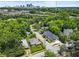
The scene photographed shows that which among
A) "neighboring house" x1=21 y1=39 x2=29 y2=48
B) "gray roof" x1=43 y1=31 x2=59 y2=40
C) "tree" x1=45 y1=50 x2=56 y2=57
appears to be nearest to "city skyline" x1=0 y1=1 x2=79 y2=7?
"gray roof" x1=43 y1=31 x2=59 y2=40

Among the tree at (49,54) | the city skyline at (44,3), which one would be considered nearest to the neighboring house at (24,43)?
the tree at (49,54)

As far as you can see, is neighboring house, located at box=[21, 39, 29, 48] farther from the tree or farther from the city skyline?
the city skyline

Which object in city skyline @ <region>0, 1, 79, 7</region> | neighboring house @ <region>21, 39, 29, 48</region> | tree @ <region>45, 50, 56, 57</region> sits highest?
city skyline @ <region>0, 1, 79, 7</region>

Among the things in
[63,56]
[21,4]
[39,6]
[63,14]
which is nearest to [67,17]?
[63,14]

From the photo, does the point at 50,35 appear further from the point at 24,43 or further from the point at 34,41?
the point at 24,43

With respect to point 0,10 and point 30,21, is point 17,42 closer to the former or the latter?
point 30,21

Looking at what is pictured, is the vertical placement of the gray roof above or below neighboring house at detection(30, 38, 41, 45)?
above

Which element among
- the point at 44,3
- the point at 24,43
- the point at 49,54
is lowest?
the point at 49,54

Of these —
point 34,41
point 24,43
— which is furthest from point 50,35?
point 24,43

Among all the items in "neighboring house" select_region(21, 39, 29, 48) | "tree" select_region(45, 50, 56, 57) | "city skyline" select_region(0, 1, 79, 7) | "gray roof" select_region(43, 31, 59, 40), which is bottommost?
"tree" select_region(45, 50, 56, 57)

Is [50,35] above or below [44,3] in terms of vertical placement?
below

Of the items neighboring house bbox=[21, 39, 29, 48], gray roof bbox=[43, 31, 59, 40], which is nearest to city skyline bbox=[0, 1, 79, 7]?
gray roof bbox=[43, 31, 59, 40]
